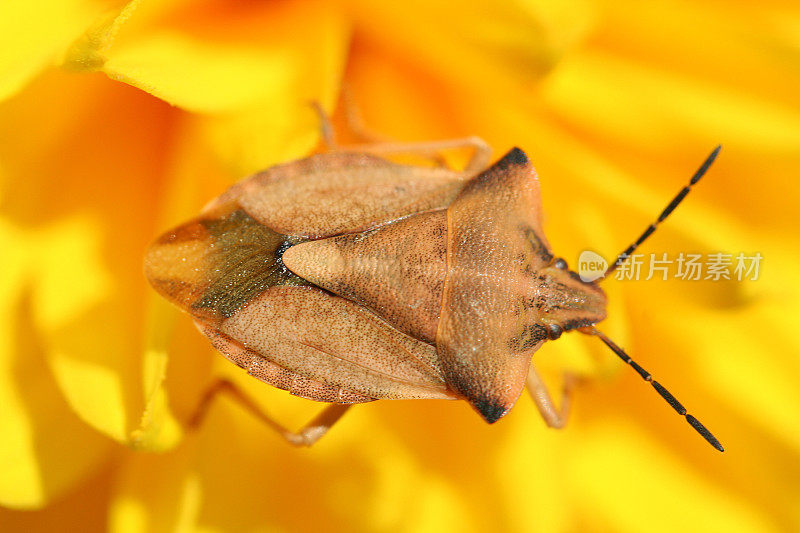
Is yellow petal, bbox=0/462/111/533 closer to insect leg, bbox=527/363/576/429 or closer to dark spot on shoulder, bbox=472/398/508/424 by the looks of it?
dark spot on shoulder, bbox=472/398/508/424

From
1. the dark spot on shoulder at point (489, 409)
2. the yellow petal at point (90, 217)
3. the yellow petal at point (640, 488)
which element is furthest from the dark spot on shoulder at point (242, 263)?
the yellow petal at point (640, 488)

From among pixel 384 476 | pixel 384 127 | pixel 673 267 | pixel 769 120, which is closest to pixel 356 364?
pixel 384 476

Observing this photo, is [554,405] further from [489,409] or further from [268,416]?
[268,416]

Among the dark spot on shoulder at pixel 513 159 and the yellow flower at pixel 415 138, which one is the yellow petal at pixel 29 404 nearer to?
the yellow flower at pixel 415 138

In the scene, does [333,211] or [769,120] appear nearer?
[769,120]

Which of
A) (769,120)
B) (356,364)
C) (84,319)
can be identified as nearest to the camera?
(769,120)

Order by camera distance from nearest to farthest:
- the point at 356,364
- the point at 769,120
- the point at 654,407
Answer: the point at 769,120 → the point at 654,407 → the point at 356,364

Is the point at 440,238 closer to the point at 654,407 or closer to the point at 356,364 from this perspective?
the point at 356,364

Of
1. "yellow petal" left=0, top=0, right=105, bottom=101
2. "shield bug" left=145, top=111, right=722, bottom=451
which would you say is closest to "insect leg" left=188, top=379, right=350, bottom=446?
"shield bug" left=145, top=111, right=722, bottom=451

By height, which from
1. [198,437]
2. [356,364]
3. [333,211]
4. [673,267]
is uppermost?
[673,267]
